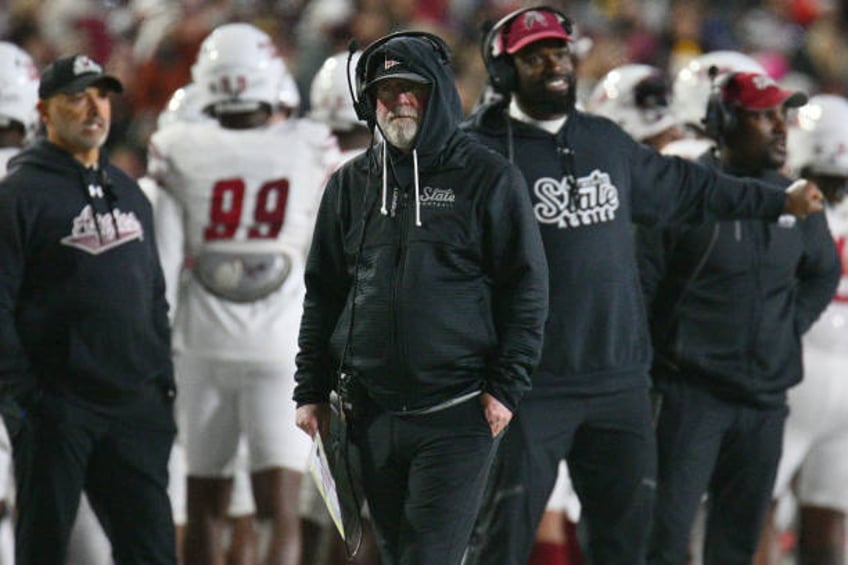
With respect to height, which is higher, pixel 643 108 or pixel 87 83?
pixel 87 83

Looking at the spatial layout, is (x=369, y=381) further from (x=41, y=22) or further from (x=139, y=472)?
(x=41, y=22)

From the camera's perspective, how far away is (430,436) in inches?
228

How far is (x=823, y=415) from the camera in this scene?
825cm

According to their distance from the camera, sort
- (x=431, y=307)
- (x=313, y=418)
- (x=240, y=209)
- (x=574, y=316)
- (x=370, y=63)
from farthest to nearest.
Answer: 1. (x=240, y=209)
2. (x=574, y=316)
3. (x=313, y=418)
4. (x=370, y=63)
5. (x=431, y=307)

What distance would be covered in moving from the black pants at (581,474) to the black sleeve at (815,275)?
1179mm

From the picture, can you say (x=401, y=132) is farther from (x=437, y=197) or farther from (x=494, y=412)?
(x=494, y=412)

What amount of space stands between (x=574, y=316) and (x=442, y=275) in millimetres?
881

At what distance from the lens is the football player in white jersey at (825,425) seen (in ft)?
27.0

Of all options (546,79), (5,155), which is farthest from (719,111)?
(5,155)

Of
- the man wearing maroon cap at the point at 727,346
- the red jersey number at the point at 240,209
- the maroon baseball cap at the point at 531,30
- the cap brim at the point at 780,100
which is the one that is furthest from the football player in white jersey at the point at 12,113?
the cap brim at the point at 780,100

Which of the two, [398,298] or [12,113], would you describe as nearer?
[398,298]

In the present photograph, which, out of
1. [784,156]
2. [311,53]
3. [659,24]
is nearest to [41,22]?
[311,53]

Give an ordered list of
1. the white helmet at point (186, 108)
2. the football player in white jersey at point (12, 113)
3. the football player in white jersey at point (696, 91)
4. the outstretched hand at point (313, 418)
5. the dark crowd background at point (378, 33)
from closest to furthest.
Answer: the outstretched hand at point (313, 418) < the football player in white jersey at point (12, 113) < the white helmet at point (186, 108) < the football player in white jersey at point (696, 91) < the dark crowd background at point (378, 33)

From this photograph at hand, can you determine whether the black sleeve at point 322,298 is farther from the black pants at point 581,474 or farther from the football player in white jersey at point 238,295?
the football player in white jersey at point 238,295
